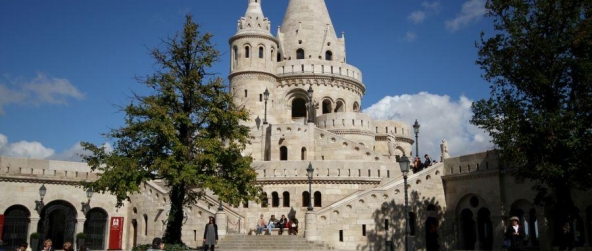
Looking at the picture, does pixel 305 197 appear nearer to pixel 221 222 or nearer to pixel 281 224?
pixel 281 224

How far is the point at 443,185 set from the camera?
29109mm

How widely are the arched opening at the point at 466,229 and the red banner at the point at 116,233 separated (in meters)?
18.7

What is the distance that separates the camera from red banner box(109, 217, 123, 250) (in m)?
30.8

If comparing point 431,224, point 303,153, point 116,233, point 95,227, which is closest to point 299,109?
point 303,153

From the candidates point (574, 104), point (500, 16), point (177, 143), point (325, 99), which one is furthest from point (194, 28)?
point (325, 99)

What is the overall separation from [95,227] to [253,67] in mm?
18034

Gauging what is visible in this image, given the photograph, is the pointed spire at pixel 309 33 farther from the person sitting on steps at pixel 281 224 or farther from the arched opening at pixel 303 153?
the person sitting on steps at pixel 281 224

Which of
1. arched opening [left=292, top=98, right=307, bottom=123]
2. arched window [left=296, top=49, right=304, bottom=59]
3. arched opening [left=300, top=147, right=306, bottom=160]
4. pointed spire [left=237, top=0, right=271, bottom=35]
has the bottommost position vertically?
arched opening [left=300, top=147, right=306, bottom=160]

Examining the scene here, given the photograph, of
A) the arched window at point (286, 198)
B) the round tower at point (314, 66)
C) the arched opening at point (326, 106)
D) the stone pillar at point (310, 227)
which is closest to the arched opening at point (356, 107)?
the round tower at point (314, 66)

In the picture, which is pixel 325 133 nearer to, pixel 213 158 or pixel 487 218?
pixel 487 218

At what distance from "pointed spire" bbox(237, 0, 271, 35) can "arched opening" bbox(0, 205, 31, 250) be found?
2201 centimetres

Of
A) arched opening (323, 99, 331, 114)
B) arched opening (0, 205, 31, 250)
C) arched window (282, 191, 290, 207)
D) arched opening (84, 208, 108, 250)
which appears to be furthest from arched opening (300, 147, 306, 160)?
arched opening (0, 205, 31, 250)

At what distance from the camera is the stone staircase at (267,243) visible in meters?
26.1

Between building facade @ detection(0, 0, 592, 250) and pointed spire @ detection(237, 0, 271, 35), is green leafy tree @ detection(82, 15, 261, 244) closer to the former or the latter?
building facade @ detection(0, 0, 592, 250)
